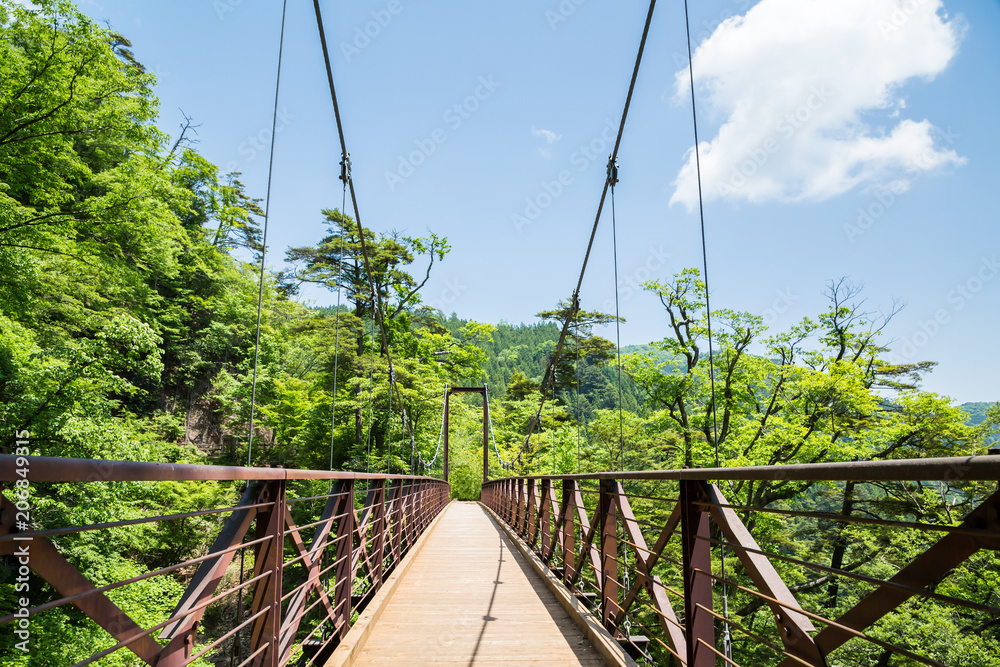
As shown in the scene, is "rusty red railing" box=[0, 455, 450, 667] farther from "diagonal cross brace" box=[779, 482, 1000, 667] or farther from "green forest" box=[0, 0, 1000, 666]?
"diagonal cross brace" box=[779, 482, 1000, 667]

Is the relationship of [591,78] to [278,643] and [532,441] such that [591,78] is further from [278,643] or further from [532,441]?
[532,441]

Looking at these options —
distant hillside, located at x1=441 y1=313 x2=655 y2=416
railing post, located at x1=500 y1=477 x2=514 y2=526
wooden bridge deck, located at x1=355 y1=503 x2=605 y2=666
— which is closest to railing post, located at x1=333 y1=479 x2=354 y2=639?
wooden bridge deck, located at x1=355 y1=503 x2=605 y2=666

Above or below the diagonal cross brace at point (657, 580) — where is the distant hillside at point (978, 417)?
above

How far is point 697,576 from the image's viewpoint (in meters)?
1.81

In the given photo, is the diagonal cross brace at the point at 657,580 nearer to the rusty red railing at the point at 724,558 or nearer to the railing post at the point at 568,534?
the rusty red railing at the point at 724,558

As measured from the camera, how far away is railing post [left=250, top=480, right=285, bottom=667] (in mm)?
1661

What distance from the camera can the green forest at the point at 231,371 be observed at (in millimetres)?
7953

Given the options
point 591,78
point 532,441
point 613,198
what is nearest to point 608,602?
point 613,198

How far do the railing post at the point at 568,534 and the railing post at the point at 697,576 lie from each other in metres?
1.75

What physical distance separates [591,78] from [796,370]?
836 centimetres

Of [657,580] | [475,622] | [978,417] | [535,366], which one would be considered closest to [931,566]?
[657,580]

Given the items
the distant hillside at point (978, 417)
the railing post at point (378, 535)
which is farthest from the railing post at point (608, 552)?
the distant hillside at point (978, 417)

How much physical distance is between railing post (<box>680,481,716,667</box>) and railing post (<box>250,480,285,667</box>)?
137cm

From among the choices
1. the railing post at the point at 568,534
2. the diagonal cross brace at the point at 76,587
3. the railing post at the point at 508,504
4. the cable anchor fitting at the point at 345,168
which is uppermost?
the cable anchor fitting at the point at 345,168
